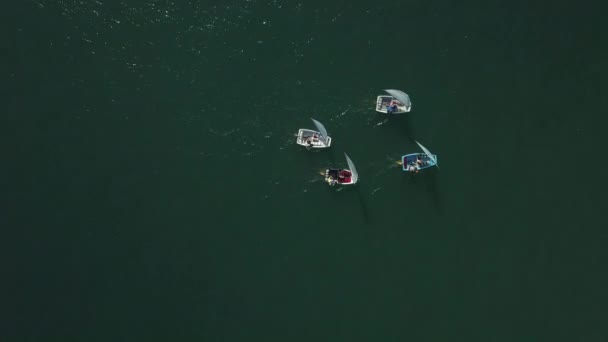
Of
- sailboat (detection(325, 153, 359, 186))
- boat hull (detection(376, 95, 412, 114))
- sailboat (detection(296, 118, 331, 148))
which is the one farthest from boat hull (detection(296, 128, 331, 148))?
boat hull (detection(376, 95, 412, 114))

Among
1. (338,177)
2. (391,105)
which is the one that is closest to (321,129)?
(338,177)

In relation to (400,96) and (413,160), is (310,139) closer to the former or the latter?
(400,96)

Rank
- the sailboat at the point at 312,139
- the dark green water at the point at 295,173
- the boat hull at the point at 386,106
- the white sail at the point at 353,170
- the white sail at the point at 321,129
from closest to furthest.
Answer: the white sail at the point at 321,129 → the white sail at the point at 353,170 → the sailboat at the point at 312,139 → the boat hull at the point at 386,106 → the dark green water at the point at 295,173

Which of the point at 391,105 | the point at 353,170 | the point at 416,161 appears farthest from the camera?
the point at 416,161

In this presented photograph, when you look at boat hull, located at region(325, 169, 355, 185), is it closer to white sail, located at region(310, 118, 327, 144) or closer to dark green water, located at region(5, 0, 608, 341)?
dark green water, located at region(5, 0, 608, 341)

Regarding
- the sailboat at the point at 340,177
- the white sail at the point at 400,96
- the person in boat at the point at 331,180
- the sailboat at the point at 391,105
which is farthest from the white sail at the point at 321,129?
the white sail at the point at 400,96

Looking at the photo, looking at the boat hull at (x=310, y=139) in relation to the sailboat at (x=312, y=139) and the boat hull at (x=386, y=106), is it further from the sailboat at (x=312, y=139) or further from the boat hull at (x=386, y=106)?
the boat hull at (x=386, y=106)
